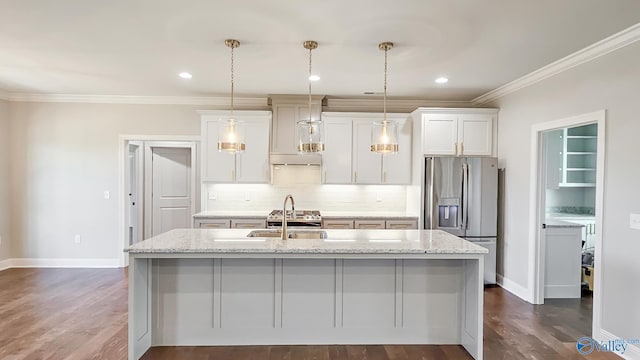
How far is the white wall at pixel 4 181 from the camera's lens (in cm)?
511

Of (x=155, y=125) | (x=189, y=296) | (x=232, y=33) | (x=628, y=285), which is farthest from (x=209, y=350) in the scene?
(x=155, y=125)

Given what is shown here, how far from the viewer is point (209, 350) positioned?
112 inches

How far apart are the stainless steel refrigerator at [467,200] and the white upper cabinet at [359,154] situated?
628mm

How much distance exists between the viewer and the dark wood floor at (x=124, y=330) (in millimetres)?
2793

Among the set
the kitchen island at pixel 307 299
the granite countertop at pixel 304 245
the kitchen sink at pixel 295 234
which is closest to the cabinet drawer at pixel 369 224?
the kitchen sink at pixel 295 234

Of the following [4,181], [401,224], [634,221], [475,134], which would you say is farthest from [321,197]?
[4,181]

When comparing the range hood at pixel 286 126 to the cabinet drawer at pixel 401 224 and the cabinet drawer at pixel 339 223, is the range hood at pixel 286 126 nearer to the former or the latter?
the cabinet drawer at pixel 339 223

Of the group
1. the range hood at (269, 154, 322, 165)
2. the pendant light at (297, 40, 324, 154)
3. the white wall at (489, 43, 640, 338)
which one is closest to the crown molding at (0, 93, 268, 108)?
the range hood at (269, 154, 322, 165)

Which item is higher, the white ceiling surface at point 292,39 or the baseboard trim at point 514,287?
the white ceiling surface at point 292,39

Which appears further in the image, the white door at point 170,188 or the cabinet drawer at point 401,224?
the white door at point 170,188

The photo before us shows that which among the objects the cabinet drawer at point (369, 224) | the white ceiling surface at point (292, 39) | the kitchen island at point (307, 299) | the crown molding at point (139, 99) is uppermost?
the white ceiling surface at point (292, 39)

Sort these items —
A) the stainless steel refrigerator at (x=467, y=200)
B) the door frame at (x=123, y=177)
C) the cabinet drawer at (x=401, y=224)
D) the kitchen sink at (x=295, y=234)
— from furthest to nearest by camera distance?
the door frame at (x=123, y=177)
the cabinet drawer at (x=401, y=224)
the stainless steel refrigerator at (x=467, y=200)
the kitchen sink at (x=295, y=234)

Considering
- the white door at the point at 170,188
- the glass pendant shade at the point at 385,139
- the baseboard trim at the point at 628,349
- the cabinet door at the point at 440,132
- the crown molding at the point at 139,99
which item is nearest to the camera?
the baseboard trim at the point at 628,349

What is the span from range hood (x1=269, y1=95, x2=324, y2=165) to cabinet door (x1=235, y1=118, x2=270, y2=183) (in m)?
0.11
